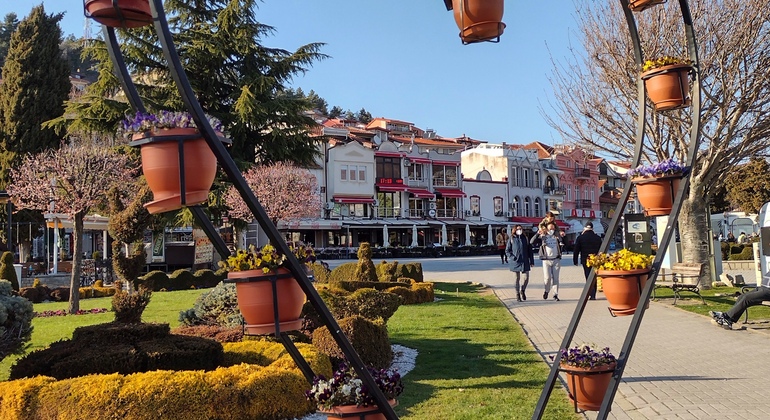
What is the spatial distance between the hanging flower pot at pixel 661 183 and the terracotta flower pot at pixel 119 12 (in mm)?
2732

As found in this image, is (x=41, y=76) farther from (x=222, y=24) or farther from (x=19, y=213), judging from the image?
(x=222, y=24)

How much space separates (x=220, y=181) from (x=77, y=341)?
61.2 feet

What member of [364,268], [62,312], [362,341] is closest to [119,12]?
[362,341]

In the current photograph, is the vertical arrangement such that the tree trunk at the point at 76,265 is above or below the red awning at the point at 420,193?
below

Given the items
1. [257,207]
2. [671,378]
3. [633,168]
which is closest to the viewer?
[257,207]

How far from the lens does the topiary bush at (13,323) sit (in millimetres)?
6652

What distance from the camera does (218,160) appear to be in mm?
2402

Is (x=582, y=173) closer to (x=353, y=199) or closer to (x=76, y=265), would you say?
(x=353, y=199)

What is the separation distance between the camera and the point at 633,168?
386cm

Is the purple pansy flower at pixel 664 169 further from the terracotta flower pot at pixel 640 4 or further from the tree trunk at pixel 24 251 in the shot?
the tree trunk at pixel 24 251

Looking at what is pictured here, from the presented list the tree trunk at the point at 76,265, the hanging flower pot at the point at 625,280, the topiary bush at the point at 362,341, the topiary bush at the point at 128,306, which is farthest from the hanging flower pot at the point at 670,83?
the tree trunk at the point at 76,265

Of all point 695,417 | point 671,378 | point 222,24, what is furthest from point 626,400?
point 222,24

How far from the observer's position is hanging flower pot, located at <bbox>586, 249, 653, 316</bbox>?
3.61 m

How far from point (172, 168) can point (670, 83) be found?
9.27ft
